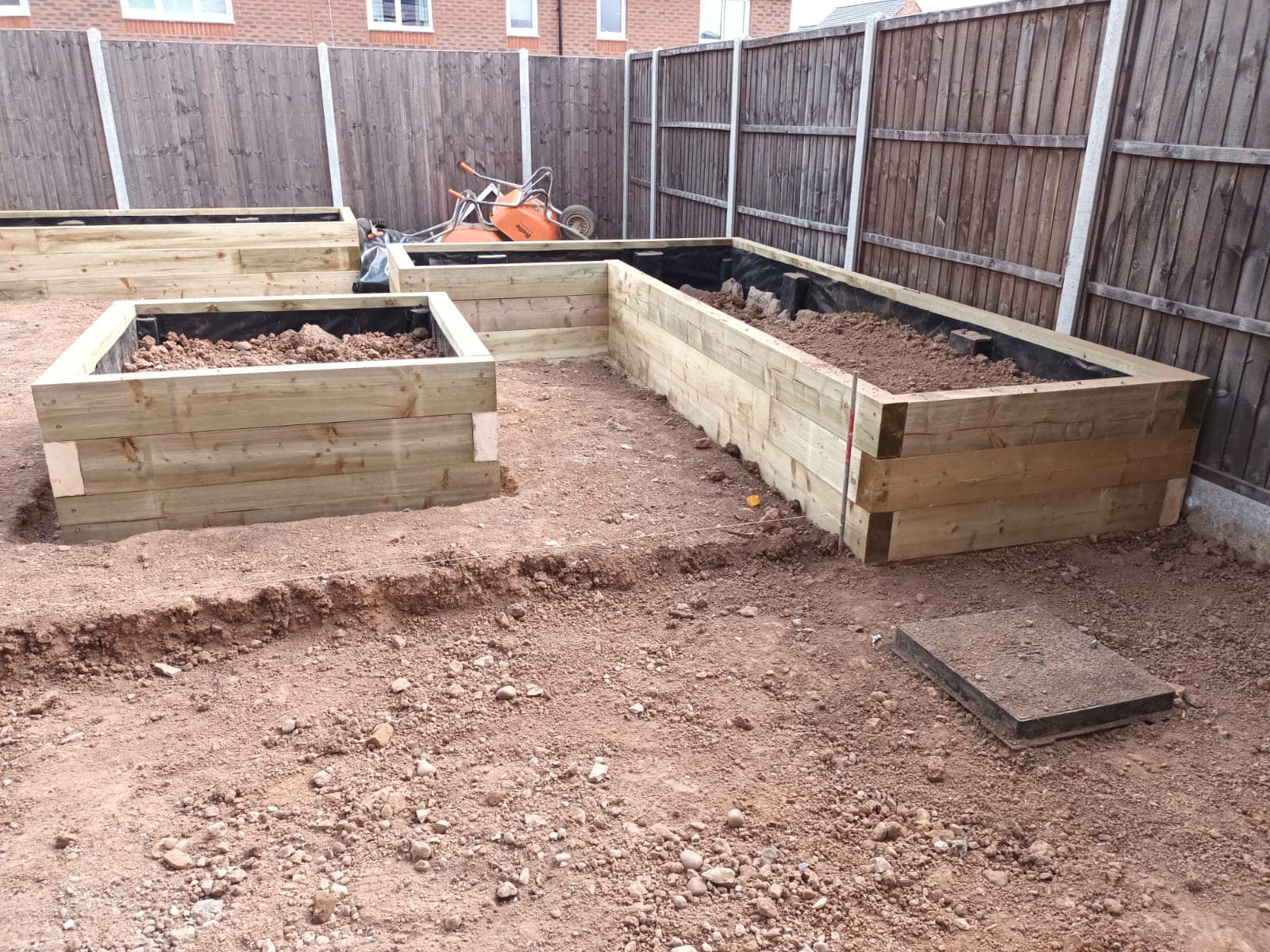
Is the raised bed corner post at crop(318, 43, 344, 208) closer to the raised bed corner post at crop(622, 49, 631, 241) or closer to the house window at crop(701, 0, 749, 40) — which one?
the raised bed corner post at crop(622, 49, 631, 241)

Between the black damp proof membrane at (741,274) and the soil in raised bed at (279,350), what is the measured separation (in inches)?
82.8

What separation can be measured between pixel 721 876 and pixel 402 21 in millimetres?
20237

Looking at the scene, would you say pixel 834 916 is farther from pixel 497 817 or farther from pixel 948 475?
pixel 948 475

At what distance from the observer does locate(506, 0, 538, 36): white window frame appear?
64.7 ft

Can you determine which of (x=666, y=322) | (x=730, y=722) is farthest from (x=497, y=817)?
(x=666, y=322)

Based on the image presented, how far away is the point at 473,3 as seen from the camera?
19.2m

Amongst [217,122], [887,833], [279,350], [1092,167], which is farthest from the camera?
[217,122]

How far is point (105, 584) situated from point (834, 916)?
9.11ft

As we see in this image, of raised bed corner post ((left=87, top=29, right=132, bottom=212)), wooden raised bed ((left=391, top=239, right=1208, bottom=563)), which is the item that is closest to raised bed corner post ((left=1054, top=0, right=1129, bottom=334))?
wooden raised bed ((left=391, top=239, right=1208, bottom=563))

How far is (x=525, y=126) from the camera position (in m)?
12.2

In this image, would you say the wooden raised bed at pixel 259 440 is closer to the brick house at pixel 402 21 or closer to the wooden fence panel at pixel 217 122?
the wooden fence panel at pixel 217 122

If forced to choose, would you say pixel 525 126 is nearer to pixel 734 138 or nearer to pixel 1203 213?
pixel 734 138

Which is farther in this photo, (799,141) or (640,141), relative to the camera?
(640,141)

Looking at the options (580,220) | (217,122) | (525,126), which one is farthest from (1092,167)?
(217,122)
